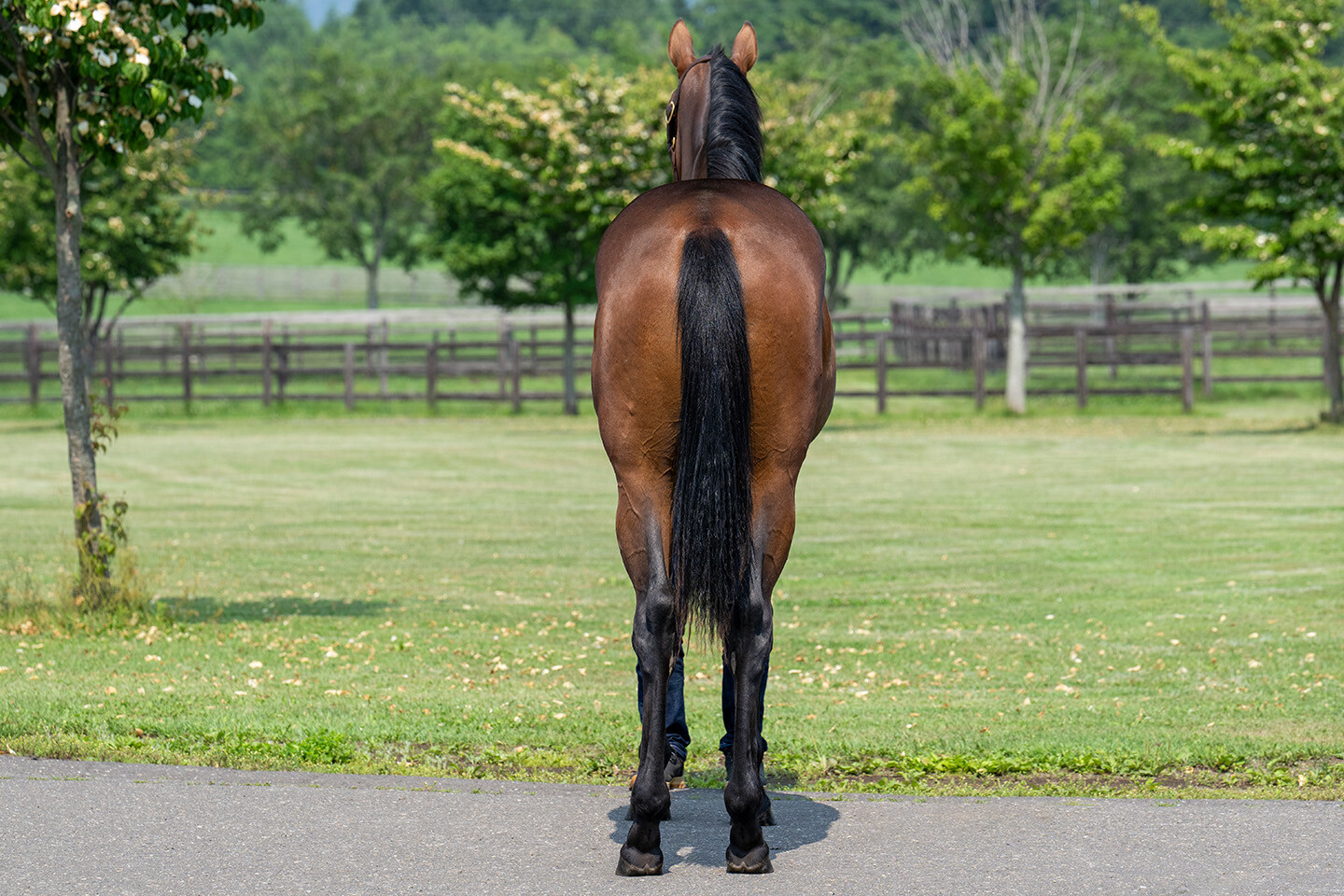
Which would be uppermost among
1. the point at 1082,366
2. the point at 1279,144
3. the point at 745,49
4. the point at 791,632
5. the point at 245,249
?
the point at 245,249

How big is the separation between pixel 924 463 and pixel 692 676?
1354 centimetres

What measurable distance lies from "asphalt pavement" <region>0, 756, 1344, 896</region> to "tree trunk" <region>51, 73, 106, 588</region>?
4.18 metres

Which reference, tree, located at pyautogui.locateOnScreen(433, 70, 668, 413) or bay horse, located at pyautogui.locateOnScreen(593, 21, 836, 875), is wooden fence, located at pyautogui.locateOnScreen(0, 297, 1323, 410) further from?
bay horse, located at pyautogui.locateOnScreen(593, 21, 836, 875)

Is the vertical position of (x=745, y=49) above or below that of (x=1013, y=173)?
below

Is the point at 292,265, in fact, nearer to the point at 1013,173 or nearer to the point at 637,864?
the point at 1013,173

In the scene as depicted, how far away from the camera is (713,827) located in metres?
5.10

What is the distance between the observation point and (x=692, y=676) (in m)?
8.41

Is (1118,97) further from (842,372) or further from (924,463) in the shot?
(924,463)

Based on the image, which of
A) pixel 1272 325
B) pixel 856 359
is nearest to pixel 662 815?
pixel 856 359

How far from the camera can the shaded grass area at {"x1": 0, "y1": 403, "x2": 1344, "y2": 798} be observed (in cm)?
625

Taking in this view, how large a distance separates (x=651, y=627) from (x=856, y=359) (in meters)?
41.1

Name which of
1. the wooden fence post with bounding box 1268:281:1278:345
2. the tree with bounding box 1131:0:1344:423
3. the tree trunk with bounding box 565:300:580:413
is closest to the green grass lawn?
the wooden fence post with bounding box 1268:281:1278:345

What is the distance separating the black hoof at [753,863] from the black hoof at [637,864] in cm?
22

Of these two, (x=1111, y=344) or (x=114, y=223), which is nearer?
(x=114, y=223)
